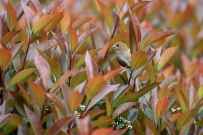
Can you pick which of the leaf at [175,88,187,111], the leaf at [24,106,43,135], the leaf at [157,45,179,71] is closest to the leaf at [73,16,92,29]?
the leaf at [157,45,179,71]

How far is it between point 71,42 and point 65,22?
42 centimetres

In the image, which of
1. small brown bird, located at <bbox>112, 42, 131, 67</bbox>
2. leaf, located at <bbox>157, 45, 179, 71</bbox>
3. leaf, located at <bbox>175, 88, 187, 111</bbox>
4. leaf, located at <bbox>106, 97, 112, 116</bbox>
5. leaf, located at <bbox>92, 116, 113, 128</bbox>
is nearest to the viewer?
leaf, located at <bbox>92, 116, 113, 128</bbox>

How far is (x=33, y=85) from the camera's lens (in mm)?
1754

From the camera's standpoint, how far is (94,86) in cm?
A: 180

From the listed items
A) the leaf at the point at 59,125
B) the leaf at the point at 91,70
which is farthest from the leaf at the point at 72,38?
the leaf at the point at 59,125

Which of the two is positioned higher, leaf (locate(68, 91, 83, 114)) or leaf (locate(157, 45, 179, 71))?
leaf (locate(68, 91, 83, 114))

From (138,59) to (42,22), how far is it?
0.55 metres

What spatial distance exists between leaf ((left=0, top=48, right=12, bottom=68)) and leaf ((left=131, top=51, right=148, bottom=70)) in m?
0.63

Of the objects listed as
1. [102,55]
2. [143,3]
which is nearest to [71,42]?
[102,55]

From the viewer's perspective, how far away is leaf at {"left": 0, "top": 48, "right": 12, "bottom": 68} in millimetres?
1861

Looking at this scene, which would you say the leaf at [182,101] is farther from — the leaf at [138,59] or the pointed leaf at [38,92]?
the pointed leaf at [38,92]

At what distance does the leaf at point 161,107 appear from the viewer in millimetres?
2034

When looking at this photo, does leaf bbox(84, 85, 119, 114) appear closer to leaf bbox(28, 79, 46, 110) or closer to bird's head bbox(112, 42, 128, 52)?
leaf bbox(28, 79, 46, 110)

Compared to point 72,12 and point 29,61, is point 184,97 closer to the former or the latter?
point 29,61
